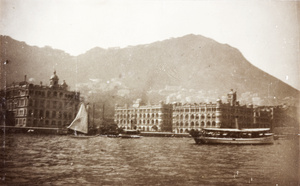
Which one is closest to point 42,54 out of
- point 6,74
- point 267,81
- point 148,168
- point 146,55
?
point 6,74

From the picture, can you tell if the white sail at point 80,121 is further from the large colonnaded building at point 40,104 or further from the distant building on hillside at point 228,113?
the distant building on hillside at point 228,113

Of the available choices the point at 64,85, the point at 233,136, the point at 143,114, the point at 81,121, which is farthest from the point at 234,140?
the point at 64,85

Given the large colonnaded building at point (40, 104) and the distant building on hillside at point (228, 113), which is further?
the distant building on hillside at point (228, 113)

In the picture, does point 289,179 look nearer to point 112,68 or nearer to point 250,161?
point 250,161

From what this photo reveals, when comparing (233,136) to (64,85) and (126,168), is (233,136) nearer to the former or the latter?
(126,168)

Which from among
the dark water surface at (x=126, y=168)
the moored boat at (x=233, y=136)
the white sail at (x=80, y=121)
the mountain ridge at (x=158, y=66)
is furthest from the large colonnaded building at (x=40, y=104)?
the moored boat at (x=233, y=136)
